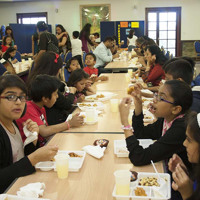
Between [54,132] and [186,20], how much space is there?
11996 millimetres

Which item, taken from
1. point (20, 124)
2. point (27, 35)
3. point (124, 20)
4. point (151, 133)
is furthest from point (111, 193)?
point (124, 20)

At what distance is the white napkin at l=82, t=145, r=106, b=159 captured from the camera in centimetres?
186

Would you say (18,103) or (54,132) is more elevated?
(18,103)

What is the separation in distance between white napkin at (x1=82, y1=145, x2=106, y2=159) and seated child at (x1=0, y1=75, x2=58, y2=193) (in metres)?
0.26

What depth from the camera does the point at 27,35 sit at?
1196 centimetres

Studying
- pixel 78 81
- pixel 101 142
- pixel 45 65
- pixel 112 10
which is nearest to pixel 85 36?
pixel 112 10

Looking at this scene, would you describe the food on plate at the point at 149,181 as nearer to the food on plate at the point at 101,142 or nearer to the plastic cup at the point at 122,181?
the plastic cup at the point at 122,181

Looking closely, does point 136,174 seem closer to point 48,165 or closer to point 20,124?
point 48,165

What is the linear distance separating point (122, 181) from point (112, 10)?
12.7 meters

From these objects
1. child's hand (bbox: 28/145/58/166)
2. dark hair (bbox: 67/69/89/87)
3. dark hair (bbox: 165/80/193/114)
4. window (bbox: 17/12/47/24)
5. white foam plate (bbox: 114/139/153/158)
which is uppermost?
window (bbox: 17/12/47/24)

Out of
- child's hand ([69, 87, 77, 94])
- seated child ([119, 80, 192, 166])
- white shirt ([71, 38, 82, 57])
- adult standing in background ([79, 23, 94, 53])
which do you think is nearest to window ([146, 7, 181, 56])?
adult standing in background ([79, 23, 94, 53])

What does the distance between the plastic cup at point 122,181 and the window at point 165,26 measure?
1259cm

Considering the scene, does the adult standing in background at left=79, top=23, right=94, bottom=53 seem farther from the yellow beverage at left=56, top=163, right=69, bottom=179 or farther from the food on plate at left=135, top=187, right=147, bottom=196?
the food on plate at left=135, top=187, right=147, bottom=196

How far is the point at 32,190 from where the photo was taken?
1.42 meters
